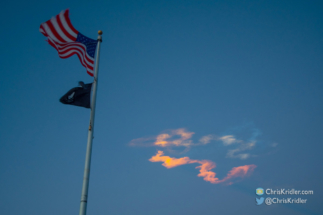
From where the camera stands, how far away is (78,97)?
44.7 feet

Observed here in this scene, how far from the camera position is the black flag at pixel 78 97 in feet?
44.2

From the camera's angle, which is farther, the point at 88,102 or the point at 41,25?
the point at 41,25

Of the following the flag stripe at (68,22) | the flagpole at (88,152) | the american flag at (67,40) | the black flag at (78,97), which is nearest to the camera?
the flagpole at (88,152)

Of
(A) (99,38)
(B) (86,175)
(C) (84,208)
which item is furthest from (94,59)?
(C) (84,208)

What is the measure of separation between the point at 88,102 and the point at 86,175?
12.0 feet

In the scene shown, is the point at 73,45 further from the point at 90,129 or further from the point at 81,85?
the point at 90,129

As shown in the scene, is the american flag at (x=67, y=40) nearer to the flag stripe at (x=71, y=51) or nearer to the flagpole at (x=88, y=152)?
the flag stripe at (x=71, y=51)

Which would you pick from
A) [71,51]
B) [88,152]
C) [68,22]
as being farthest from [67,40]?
[88,152]

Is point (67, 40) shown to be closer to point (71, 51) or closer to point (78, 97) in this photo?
point (71, 51)

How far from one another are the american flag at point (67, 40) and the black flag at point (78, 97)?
5.68ft

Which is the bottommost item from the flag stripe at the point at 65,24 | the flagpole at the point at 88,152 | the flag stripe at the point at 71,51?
the flagpole at the point at 88,152

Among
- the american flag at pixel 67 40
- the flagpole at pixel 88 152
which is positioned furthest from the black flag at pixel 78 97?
the american flag at pixel 67 40

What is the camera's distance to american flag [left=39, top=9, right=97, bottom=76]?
15.3m

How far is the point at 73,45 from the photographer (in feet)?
51.0
